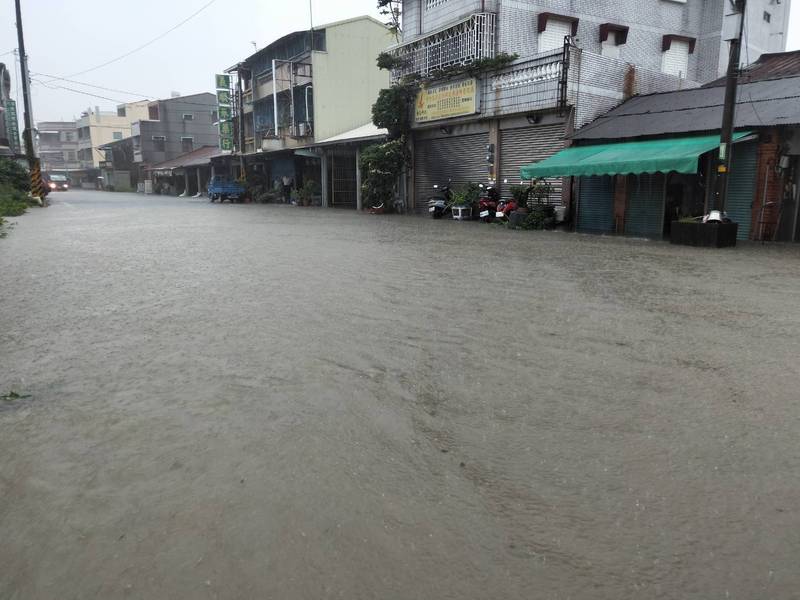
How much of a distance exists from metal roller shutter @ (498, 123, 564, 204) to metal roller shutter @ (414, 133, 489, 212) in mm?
1152

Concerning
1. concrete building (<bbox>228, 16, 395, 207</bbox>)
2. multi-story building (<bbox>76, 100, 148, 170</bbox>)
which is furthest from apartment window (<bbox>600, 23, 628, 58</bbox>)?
multi-story building (<bbox>76, 100, 148, 170</bbox>)

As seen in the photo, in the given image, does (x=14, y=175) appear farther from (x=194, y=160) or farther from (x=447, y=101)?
(x=447, y=101)

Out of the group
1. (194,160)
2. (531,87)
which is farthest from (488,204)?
(194,160)

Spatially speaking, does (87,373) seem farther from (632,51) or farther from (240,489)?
(632,51)

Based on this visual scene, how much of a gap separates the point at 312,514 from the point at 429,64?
74.1ft

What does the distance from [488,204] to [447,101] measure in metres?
4.82

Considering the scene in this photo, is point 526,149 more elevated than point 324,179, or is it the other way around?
point 526,149

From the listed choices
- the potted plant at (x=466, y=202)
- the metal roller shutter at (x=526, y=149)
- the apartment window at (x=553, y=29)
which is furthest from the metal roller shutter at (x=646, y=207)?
the apartment window at (x=553, y=29)

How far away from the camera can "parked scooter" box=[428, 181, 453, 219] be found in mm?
22281

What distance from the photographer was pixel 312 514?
2.71 metres

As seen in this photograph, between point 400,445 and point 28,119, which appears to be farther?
point 28,119

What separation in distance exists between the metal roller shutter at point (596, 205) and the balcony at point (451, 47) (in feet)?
19.7

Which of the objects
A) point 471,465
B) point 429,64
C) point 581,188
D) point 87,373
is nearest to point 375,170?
point 429,64

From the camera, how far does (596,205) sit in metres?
17.4
